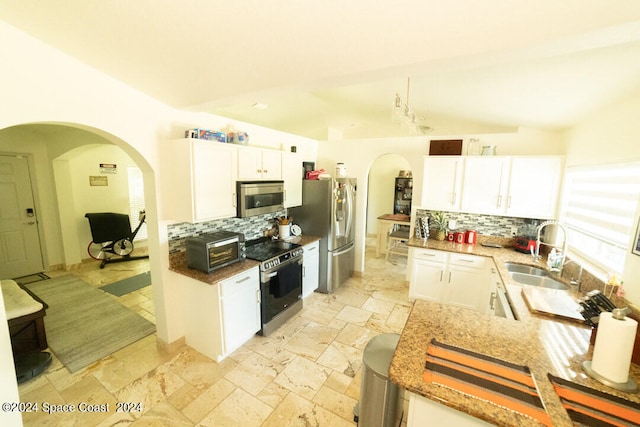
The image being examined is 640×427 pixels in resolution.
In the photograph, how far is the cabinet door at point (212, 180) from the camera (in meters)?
2.35

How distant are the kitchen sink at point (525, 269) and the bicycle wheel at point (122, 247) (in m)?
6.61

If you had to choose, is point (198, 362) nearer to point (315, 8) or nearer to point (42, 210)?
point (315, 8)

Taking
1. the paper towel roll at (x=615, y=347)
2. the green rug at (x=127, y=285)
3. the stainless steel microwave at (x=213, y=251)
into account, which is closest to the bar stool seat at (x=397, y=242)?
the stainless steel microwave at (x=213, y=251)

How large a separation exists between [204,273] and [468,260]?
3210mm

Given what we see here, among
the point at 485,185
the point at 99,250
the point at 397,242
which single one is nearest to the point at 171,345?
the point at 99,250

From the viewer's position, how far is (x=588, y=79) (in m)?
1.86

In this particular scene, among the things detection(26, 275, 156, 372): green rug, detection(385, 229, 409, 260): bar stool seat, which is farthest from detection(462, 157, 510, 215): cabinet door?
detection(26, 275, 156, 372): green rug

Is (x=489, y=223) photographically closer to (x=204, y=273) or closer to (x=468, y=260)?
(x=468, y=260)

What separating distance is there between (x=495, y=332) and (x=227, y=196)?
99.2 inches

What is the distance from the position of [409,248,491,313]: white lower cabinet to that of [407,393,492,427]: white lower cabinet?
8.26ft

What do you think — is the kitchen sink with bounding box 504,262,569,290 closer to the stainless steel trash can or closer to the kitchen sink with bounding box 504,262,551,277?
the kitchen sink with bounding box 504,262,551,277

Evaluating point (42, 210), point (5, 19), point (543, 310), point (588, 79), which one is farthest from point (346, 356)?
point (42, 210)

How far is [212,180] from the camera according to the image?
249 cm

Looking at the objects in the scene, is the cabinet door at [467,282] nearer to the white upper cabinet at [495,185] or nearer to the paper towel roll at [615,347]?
the white upper cabinet at [495,185]
